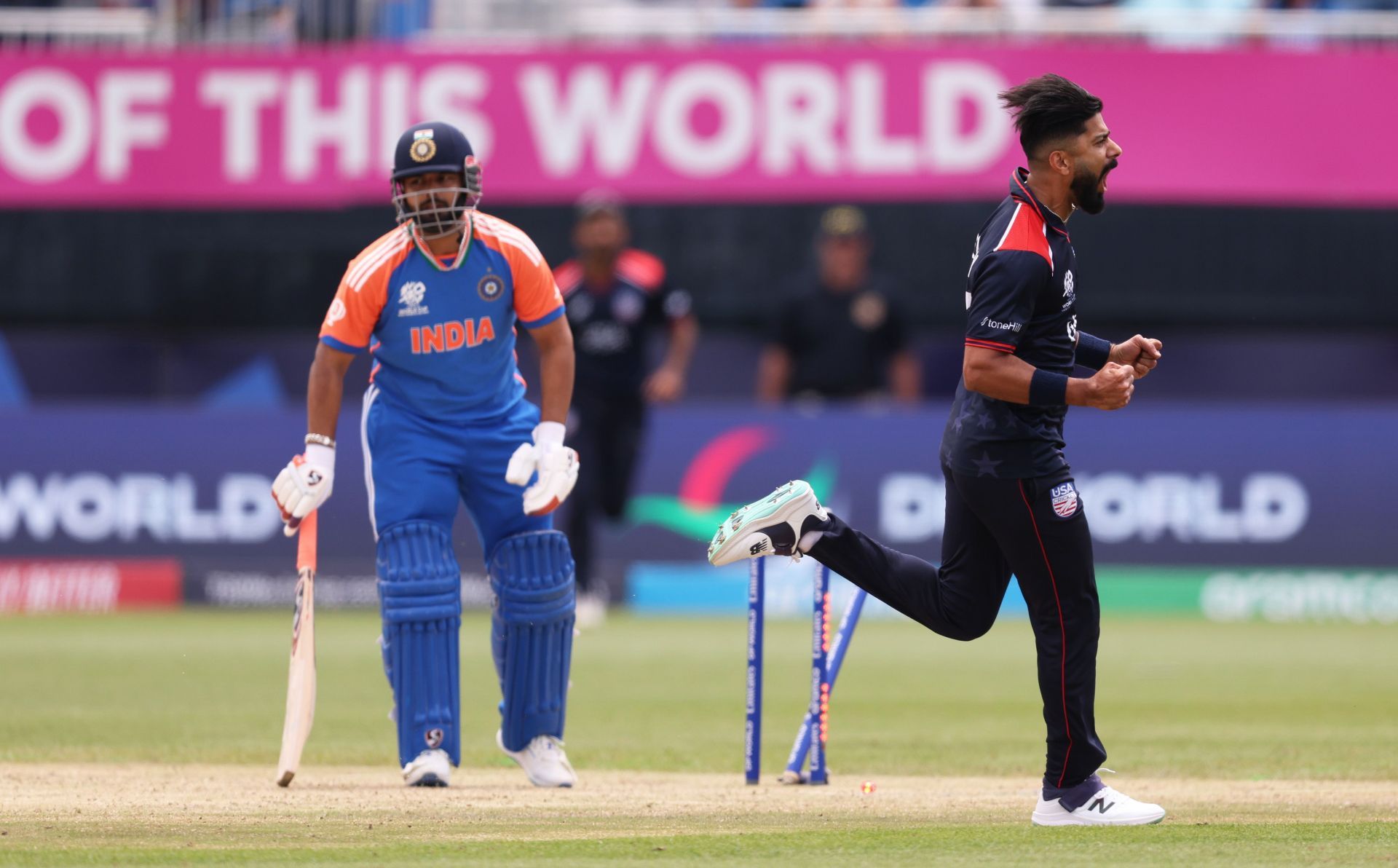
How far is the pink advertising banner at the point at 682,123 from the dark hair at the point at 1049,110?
9.18m

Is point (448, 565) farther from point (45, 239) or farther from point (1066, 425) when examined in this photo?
point (45, 239)

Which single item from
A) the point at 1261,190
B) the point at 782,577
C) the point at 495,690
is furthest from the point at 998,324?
the point at 1261,190

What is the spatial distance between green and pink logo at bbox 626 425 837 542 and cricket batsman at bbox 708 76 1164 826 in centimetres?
885

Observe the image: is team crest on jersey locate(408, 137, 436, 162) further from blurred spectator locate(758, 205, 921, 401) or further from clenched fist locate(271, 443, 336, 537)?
blurred spectator locate(758, 205, 921, 401)

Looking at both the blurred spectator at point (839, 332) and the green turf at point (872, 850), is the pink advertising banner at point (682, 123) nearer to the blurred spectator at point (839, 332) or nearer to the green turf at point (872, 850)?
the blurred spectator at point (839, 332)

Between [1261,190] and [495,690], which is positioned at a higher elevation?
[1261,190]

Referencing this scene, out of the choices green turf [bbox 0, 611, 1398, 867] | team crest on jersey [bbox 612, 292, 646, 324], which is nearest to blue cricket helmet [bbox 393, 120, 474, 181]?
green turf [bbox 0, 611, 1398, 867]

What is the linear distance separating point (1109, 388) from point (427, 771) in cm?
266

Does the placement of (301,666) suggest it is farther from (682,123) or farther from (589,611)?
(682,123)

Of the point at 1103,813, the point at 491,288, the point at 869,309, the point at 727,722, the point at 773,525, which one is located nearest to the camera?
the point at 1103,813

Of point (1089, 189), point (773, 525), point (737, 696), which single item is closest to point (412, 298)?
point (773, 525)

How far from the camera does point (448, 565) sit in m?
6.98

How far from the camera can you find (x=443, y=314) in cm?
700

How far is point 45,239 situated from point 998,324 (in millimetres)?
12050
